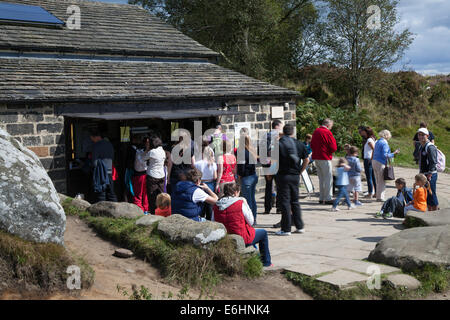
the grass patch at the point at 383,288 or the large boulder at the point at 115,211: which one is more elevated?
the large boulder at the point at 115,211

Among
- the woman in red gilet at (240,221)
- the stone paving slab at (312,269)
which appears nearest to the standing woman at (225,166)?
the woman in red gilet at (240,221)

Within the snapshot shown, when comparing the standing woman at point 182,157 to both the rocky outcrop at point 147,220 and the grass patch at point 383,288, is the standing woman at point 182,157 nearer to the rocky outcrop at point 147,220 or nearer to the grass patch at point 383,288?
the rocky outcrop at point 147,220

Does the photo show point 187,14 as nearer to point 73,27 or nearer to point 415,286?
point 73,27

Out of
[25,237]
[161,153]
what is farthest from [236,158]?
[25,237]

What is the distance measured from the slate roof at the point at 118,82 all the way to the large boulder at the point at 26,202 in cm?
513

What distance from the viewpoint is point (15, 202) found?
479 cm

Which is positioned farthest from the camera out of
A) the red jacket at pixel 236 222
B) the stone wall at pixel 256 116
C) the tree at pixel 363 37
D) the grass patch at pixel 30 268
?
the tree at pixel 363 37

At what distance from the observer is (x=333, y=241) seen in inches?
298

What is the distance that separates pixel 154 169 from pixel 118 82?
3576mm

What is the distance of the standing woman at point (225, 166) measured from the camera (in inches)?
335

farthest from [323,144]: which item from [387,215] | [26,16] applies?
[26,16]

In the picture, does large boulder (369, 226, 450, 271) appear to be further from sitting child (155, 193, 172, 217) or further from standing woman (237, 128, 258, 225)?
sitting child (155, 193, 172, 217)

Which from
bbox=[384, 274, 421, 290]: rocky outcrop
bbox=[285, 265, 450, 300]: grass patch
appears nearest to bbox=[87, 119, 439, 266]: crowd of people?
bbox=[285, 265, 450, 300]: grass patch

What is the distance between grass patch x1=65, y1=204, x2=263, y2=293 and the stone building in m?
4.84
